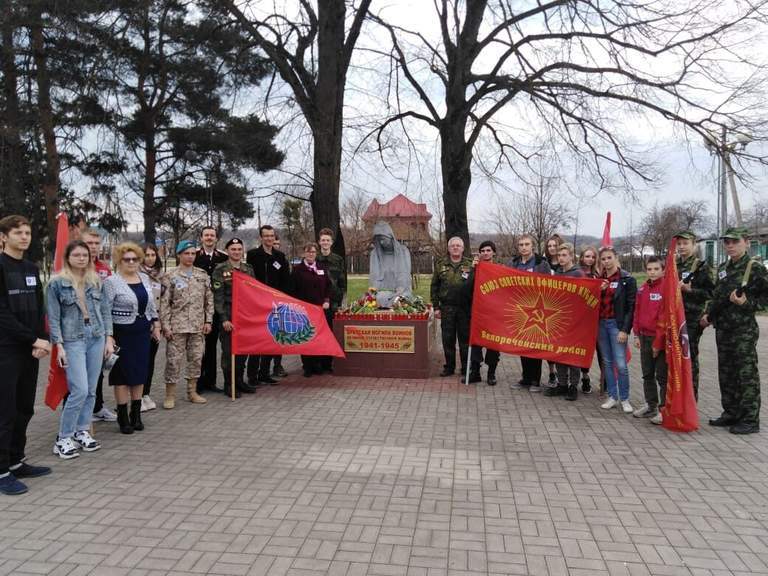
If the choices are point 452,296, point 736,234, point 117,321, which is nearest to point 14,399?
point 117,321

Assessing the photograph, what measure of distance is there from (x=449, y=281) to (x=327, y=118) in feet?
17.0

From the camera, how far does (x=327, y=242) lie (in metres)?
8.31

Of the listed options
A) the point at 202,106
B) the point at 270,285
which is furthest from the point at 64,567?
the point at 202,106

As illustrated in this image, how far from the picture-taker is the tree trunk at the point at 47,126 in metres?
13.1

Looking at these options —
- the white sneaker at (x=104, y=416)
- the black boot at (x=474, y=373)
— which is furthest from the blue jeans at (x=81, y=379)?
the black boot at (x=474, y=373)

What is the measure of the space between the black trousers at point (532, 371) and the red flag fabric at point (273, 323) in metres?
2.54

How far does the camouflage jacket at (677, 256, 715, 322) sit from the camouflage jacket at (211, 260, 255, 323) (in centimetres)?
532

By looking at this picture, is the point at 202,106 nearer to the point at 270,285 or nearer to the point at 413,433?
the point at 270,285

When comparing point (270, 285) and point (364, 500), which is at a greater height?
point (270, 285)

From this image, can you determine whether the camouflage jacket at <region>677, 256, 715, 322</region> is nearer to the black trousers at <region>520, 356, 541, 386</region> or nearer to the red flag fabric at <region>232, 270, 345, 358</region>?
the black trousers at <region>520, 356, 541, 386</region>

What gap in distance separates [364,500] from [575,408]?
3487mm

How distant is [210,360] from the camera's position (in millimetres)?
7297

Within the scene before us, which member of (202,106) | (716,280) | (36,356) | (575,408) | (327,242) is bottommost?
(575,408)

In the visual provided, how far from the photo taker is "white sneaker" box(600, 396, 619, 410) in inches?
251
